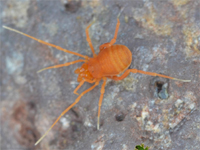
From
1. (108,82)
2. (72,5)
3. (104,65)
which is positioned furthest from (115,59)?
(72,5)

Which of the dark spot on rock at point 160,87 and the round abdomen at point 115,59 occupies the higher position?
the round abdomen at point 115,59

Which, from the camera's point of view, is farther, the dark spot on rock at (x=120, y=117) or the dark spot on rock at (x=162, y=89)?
the dark spot on rock at (x=120, y=117)

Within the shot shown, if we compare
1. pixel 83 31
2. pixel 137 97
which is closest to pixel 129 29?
pixel 83 31

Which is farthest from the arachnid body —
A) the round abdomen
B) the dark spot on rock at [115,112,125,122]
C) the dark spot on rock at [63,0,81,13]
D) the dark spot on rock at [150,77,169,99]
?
the dark spot on rock at [63,0,81,13]

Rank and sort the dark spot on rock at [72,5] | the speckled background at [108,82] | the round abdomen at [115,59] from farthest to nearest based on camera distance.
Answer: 1. the dark spot on rock at [72,5]
2. the round abdomen at [115,59]
3. the speckled background at [108,82]

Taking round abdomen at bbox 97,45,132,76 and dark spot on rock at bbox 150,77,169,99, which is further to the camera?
round abdomen at bbox 97,45,132,76

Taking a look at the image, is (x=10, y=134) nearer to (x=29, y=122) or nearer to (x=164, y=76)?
(x=29, y=122)

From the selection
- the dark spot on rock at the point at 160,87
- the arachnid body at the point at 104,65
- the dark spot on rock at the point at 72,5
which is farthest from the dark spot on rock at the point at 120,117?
the dark spot on rock at the point at 72,5

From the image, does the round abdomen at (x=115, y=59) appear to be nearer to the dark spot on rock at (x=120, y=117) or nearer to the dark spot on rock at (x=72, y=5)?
the dark spot on rock at (x=120, y=117)

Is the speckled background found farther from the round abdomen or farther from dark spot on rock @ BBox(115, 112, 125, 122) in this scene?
the round abdomen
